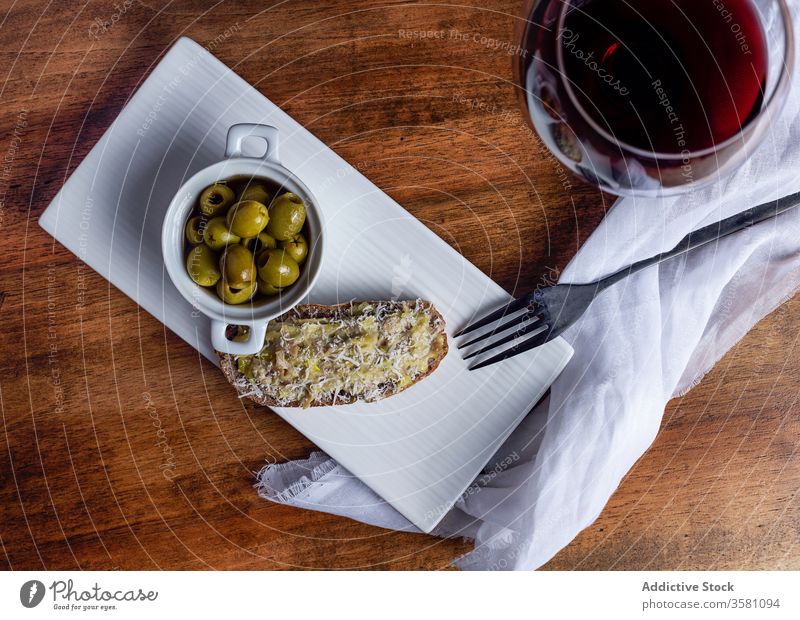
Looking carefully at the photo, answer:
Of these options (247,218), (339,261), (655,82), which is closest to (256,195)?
(247,218)

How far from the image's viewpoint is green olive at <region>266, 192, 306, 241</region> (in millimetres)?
785

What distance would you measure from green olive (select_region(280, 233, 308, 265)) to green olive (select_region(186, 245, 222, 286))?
9cm

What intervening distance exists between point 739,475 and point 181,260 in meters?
0.87

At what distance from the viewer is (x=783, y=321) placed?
0.95 m

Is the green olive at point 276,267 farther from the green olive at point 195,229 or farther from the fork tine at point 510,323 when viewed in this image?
the fork tine at point 510,323

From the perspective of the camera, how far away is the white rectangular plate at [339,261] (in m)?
0.90

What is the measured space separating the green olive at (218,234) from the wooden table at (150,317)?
0.20 m

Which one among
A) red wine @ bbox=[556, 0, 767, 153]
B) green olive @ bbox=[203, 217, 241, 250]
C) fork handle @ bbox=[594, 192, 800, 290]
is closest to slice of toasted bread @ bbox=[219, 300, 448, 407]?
green olive @ bbox=[203, 217, 241, 250]

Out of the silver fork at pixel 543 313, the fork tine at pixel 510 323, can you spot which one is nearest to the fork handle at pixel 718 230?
the silver fork at pixel 543 313

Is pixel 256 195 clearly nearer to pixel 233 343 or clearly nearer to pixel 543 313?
pixel 233 343

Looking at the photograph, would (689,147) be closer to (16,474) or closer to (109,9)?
(109,9)

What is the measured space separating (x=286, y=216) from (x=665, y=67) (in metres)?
0.47

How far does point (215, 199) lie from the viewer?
794 mm

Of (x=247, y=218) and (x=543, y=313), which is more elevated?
(x=247, y=218)
